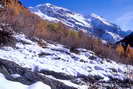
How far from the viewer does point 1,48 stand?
22.6 meters

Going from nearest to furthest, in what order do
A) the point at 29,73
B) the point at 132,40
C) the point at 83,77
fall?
1. the point at 29,73
2. the point at 83,77
3. the point at 132,40

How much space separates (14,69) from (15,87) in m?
5.09

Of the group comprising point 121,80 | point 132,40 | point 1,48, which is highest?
point 132,40

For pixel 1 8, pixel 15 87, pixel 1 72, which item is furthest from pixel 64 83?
pixel 1 8

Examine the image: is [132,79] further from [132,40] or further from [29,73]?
[132,40]

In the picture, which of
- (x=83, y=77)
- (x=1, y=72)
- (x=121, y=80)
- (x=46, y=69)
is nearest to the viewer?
(x=1, y=72)

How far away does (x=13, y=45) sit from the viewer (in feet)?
83.4

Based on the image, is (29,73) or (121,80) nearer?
(29,73)

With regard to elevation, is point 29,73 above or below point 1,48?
below

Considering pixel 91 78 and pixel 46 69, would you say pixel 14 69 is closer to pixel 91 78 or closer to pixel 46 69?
pixel 46 69

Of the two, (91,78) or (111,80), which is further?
(111,80)

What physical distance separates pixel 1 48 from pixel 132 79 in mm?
13689

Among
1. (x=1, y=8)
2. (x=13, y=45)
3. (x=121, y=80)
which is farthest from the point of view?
(x=121, y=80)

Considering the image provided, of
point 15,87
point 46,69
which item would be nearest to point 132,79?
point 46,69
